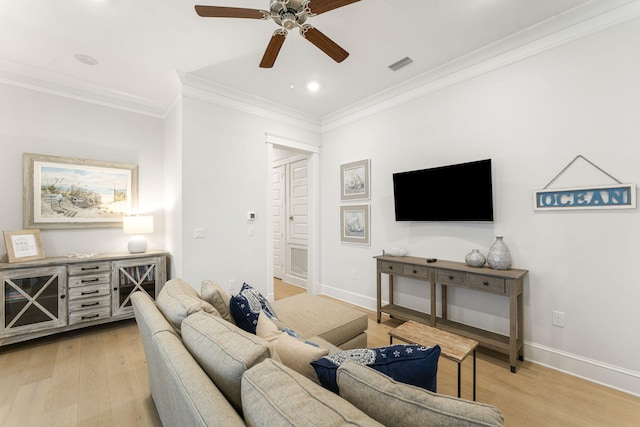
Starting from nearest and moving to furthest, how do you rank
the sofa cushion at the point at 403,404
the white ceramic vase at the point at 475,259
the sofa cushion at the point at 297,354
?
the sofa cushion at the point at 403,404 < the sofa cushion at the point at 297,354 < the white ceramic vase at the point at 475,259

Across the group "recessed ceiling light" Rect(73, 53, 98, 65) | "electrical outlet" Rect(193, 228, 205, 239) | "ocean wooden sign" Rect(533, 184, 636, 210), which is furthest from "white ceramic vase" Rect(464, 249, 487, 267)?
"recessed ceiling light" Rect(73, 53, 98, 65)

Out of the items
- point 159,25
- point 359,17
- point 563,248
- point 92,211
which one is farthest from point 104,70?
point 563,248

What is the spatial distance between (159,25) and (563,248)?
13.3 ft

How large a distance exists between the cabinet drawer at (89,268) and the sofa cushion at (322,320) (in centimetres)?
216

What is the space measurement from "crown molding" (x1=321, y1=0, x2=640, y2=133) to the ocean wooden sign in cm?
128

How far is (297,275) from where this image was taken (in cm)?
525

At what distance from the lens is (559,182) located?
2348 millimetres

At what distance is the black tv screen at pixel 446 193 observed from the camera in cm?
271

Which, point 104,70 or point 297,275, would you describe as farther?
point 297,275

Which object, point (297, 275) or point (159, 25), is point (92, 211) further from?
point (297, 275)

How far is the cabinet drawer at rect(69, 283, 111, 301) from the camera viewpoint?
116 inches

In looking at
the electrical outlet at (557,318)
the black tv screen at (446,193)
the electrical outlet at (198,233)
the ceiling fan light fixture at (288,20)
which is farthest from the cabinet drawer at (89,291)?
the electrical outlet at (557,318)

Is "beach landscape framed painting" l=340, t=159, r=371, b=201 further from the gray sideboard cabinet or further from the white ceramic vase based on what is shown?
the gray sideboard cabinet

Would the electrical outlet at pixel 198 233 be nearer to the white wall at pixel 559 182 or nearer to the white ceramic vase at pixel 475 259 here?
the white wall at pixel 559 182
